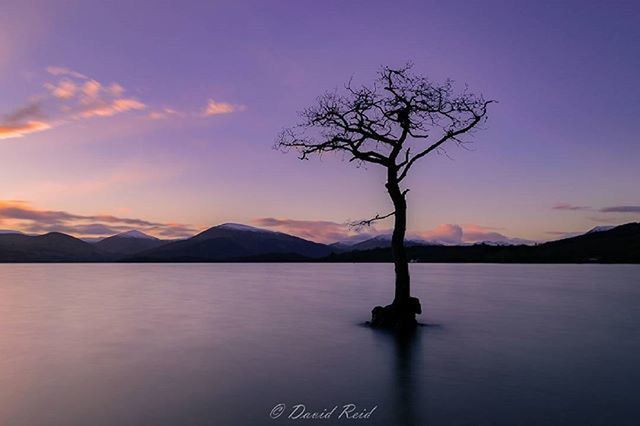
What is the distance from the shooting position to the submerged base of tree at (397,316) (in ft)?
76.0

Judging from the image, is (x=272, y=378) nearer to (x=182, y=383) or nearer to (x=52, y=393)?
(x=182, y=383)

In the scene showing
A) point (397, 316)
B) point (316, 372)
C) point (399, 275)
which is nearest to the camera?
point (316, 372)

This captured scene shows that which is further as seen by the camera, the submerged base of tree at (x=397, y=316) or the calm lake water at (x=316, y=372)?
the submerged base of tree at (x=397, y=316)

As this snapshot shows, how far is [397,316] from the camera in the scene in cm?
2325

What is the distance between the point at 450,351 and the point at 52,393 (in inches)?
507

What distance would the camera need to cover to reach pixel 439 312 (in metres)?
33.2

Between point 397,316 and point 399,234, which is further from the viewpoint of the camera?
point 397,316

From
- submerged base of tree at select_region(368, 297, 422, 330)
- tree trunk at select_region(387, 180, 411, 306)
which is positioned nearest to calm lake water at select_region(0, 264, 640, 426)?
submerged base of tree at select_region(368, 297, 422, 330)

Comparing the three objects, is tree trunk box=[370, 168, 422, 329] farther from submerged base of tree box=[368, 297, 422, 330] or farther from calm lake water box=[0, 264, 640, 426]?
calm lake water box=[0, 264, 640, 426]

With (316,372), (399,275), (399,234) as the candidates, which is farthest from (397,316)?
(316,372)

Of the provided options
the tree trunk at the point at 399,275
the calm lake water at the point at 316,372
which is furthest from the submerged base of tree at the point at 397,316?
the calm lake water at the point at 316,372

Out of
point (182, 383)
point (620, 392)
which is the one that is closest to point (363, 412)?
point (182, 383)

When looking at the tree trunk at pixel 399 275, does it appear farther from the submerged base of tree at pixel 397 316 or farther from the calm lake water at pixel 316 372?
the calm lake water at pixel 316 372

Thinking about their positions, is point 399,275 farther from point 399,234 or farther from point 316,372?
point 316,372
